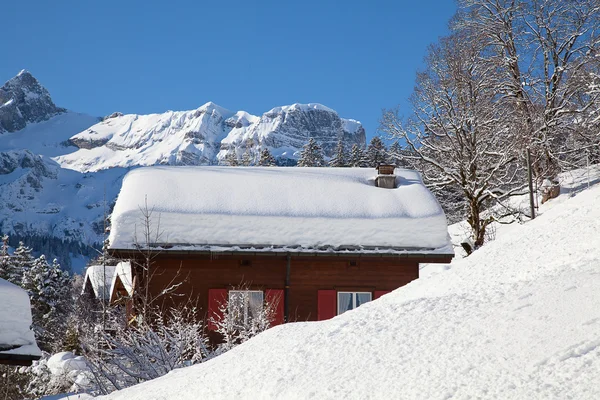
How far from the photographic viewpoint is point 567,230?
6.55 metres

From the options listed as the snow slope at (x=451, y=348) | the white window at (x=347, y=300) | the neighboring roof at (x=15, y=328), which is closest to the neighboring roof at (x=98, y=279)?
the white window at (x=347, y=300)

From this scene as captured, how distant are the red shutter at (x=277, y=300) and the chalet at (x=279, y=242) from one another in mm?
37

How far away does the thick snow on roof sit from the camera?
1399cm

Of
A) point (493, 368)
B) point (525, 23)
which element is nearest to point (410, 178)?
point (525, 23)

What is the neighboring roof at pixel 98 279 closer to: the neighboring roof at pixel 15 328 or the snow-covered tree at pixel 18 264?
the snow-covered tree at pixel 18 264

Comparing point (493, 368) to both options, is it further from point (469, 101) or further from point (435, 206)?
point (469, 101)

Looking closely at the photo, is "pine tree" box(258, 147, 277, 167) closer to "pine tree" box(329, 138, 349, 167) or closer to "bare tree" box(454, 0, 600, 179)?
"pine tree" box(329, 138, 349, 167)

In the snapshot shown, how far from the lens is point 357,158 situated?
43.0 m

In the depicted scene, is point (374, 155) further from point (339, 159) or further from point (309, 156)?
point (309, 156)

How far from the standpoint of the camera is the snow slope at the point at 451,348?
11.4 feet

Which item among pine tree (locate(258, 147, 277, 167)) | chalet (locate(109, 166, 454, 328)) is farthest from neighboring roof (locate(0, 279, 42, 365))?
pine tree (locate(258, 147, 277, 167))

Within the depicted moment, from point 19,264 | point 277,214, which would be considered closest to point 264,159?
point 19,264

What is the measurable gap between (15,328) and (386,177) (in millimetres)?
12106

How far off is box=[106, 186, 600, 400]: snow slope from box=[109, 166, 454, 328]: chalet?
27.3 feet
